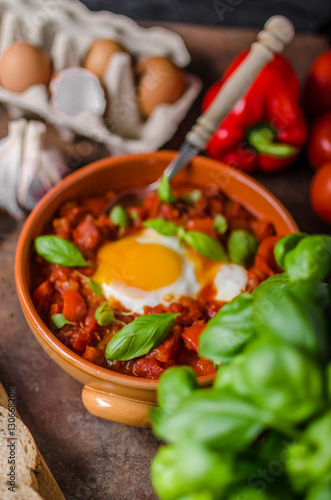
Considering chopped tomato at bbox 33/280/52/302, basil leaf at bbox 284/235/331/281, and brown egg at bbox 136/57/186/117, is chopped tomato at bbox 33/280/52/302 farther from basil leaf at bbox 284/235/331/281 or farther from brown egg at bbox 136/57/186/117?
brown egg at bbox 136/57/186/117

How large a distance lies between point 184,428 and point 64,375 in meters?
1.26

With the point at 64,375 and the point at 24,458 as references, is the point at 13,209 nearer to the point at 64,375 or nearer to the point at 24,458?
the point at 64,375

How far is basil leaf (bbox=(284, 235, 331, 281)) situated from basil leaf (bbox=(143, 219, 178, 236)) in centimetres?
91

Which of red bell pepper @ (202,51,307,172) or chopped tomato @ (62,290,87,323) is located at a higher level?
red bell pepper @ (202,51,307,172)

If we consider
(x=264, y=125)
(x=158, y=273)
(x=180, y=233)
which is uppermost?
(x=264, y=125)

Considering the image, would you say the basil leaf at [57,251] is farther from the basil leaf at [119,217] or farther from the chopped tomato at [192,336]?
the chopped tomato at [192,336]

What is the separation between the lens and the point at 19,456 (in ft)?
6.00

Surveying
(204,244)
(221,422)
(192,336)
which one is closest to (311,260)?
(221,422)

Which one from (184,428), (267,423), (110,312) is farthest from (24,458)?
(267,423)

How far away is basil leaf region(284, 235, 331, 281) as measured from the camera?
1.25 metres

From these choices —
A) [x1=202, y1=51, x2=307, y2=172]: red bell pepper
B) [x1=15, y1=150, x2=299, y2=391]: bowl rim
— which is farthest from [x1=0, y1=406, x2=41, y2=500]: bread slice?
[x1=202, y1=51, x2=307, y2=172]: red bell pepper

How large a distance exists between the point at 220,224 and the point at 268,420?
1.38 metres

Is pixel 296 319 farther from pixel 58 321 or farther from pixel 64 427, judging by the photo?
pixel 64 427

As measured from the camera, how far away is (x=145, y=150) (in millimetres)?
2635
